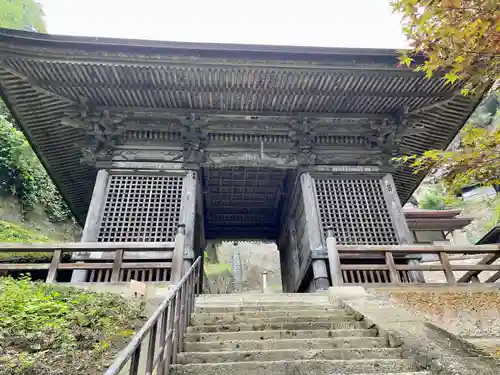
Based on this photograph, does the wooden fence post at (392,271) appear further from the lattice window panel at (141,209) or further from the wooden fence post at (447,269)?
the lattice window panel at (141,209)

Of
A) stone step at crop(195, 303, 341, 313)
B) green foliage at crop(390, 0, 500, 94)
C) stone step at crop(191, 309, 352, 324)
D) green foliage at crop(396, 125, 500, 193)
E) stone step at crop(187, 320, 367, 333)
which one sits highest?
green foliage at crop(390, 0, 500, 94)

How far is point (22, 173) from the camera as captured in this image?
15758 millimetres

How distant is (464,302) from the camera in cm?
603

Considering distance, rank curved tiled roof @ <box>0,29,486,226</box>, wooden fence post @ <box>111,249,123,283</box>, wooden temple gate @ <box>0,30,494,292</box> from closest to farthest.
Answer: wooden fence post @ <box>111,249,123,283</box>, curved tiled roof @ <box>0,29,486,226</box>, wooden temple gate @ <box>0,30,494,292</box>

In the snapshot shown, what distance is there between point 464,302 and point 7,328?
6730 mm

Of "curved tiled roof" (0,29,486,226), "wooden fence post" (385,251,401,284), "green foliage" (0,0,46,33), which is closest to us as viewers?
"wooden fence post" (385,251,401,284)

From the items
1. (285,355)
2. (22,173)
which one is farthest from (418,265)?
(22,173)

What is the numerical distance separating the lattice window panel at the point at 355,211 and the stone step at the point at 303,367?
533cm

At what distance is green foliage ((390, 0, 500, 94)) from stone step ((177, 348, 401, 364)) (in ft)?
10.4

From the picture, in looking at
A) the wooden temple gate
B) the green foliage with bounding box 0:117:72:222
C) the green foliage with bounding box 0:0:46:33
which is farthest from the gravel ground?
the green foliage with bounding box 0:0:46:33

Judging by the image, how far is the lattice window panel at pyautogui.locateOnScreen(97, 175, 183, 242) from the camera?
856cm

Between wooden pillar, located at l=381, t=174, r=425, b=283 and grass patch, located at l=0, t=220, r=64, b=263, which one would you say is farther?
wooden pillar, located at l=381, t=174, r=425, b=283

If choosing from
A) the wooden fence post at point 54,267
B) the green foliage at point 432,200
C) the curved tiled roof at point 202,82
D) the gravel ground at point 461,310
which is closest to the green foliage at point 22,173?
the curved tiled roof at point 202,82

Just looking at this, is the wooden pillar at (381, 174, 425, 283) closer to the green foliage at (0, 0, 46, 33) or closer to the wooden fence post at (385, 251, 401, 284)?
the wooden fence post at (385, 251, 401, 284)
